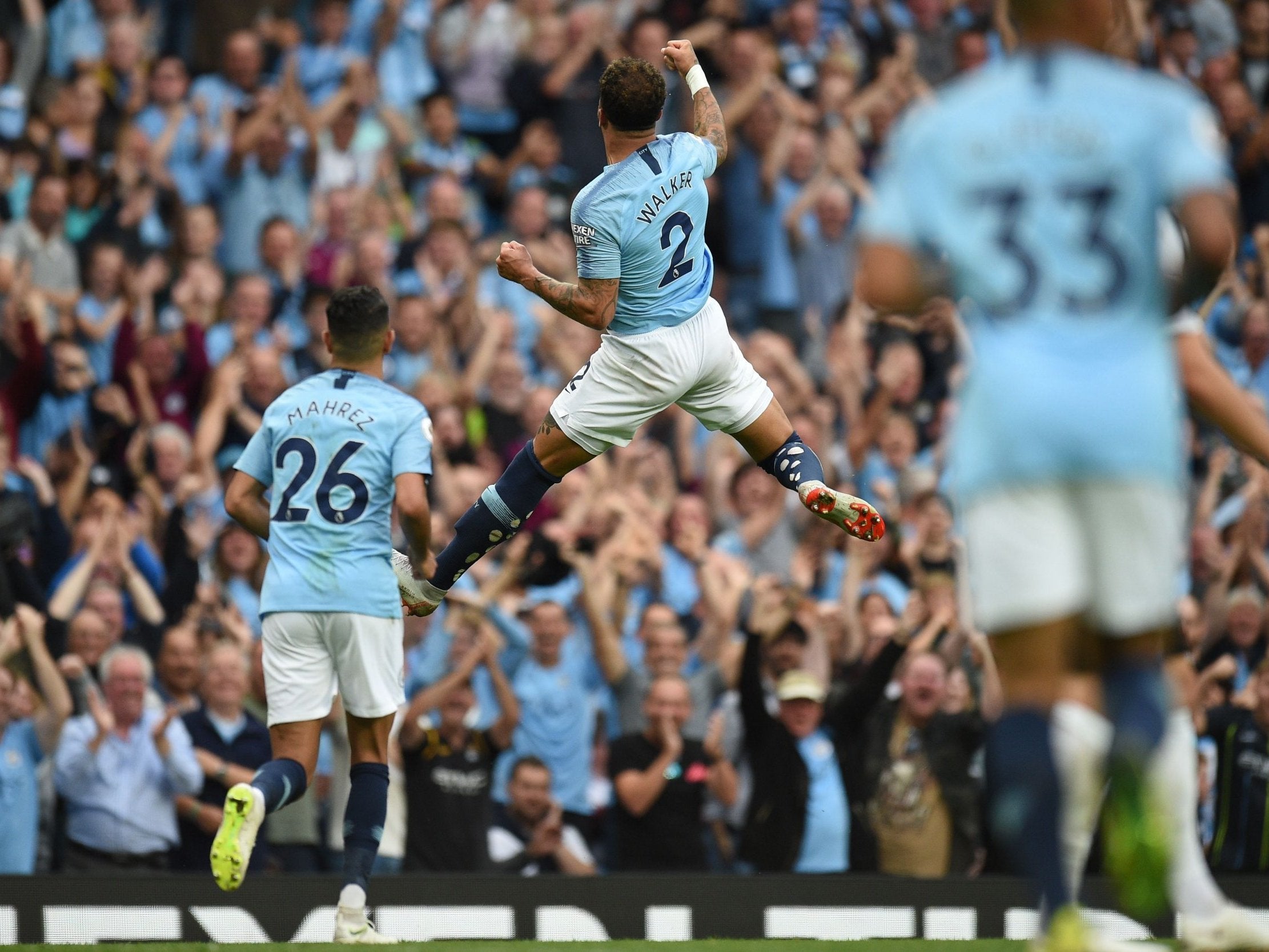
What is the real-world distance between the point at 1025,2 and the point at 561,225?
1102 cm

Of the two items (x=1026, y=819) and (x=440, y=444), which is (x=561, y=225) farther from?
(x=1026, y=819)

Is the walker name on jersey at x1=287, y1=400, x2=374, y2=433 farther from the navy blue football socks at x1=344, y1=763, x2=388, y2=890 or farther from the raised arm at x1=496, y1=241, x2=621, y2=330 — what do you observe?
the navy blue football socks at x1=344, y1=763, x2=388, y2=890

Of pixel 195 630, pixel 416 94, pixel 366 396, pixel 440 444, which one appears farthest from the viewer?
pixel 416 94

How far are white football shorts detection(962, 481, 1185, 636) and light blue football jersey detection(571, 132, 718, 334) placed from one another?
3.37 m

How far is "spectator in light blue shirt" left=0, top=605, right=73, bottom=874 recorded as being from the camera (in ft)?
31.9

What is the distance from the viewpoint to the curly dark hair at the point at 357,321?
7680 mm

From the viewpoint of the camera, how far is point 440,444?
12.3m

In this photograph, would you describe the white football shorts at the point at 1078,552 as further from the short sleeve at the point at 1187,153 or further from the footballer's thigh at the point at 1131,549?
the short sleeve at the point at 1187,153

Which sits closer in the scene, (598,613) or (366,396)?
(366,396)

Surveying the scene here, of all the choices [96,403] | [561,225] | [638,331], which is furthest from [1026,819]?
[561,225]

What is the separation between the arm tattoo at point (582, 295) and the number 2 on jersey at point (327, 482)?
1.01 metres

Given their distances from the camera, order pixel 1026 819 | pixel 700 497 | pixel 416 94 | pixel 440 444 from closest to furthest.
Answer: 1. pixel 1026 819
2. pixel 440 444
3. pixel 700 497
4. pixel 416 94

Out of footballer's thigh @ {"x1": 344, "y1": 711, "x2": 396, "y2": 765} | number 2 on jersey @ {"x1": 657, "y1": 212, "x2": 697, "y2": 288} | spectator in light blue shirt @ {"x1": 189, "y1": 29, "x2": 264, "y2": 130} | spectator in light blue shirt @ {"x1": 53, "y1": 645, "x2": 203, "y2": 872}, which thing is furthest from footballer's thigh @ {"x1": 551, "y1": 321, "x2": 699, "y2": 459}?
spectator in light blue shirt @ {"x1": 189, "y1": 29, "x2": 264, "y2": 130}

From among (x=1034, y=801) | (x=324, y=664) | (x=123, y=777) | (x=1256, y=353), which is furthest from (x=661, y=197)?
(x=1256, y=353)
